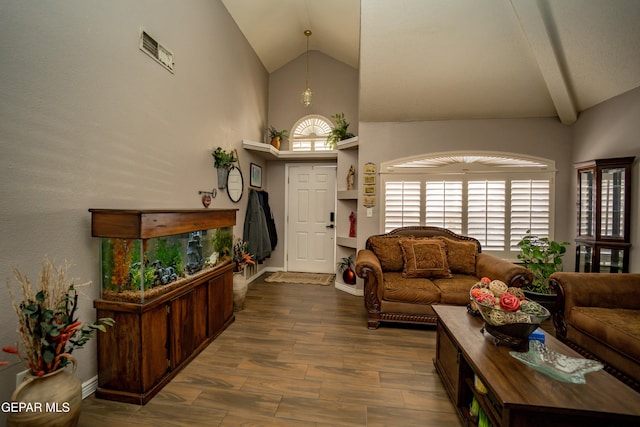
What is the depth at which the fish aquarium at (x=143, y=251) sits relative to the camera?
5.90 feet

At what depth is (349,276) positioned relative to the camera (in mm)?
4273

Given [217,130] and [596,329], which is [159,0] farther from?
[596,329]

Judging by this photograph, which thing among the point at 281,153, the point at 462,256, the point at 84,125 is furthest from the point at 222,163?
the point at 462,256

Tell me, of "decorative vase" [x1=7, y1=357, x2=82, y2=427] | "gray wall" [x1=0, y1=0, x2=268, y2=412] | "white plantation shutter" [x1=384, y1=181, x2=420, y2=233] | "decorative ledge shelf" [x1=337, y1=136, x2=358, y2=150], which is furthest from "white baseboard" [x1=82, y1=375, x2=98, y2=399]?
"decorative ledge shelf" [x1=337, y1=136, x2=358, y2=150]

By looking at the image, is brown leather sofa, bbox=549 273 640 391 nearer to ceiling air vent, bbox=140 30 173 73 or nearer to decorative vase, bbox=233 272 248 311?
decorative vase, bbox=233 272 248 311

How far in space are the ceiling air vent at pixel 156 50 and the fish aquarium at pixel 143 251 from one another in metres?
1.42

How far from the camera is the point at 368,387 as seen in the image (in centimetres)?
201

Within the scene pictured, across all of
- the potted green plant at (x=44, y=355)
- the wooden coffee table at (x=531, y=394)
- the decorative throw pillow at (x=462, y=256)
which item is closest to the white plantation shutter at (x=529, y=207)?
the decorative throw pillow at (x=462, y=256)

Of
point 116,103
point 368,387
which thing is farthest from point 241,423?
Result: point 116,103

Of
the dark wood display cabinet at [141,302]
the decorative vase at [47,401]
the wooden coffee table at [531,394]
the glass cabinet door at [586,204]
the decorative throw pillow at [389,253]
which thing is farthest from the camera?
the decorative throw pillow at [389,253]

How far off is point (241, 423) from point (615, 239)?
391 cm

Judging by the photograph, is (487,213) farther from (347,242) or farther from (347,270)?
(347,270)

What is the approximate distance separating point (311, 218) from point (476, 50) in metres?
3.48

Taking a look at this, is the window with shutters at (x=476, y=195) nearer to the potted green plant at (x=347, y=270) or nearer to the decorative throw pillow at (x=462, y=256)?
the decorative throw pillow at (x=462, y=256)
